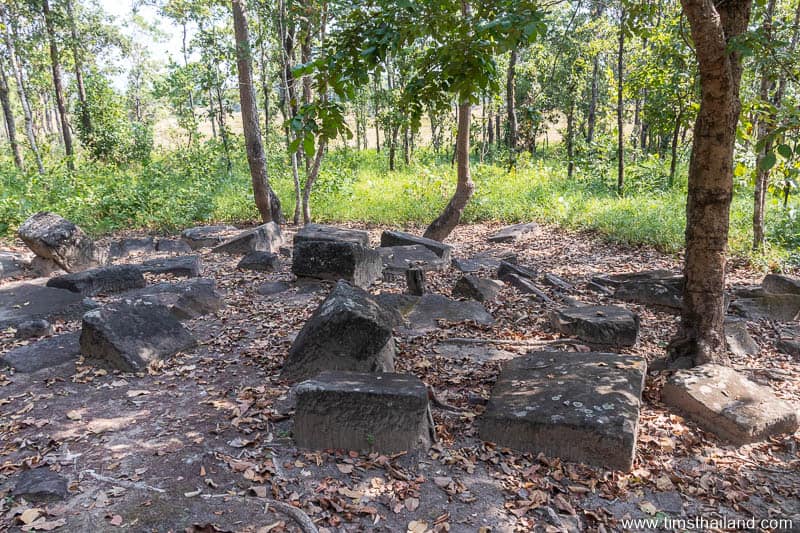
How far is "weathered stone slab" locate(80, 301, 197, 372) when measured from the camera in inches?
180

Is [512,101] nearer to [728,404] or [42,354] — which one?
[728,404]

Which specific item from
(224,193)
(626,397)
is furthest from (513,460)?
(224,193)

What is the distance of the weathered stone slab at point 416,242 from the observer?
846 cm

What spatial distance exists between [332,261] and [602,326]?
3378mm

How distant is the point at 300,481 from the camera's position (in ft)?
10.2

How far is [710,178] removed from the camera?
396 centimetres

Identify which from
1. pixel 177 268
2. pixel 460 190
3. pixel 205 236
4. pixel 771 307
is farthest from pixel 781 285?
pixel 205 236

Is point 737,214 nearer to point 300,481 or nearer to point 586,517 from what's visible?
point 586,517

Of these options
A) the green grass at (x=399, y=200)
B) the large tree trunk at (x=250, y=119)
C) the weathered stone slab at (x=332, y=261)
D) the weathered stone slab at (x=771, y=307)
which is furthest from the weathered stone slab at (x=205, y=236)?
the weathered stone slab at (x=771, y=307)

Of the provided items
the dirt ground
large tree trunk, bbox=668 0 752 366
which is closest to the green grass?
large tree trunk, bbox=668 0 752 366

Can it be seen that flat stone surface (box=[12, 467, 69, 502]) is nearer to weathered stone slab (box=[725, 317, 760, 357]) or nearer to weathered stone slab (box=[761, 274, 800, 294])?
weathered stone slab (box=[725, 317, 760, 357])

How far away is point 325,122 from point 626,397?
266cm

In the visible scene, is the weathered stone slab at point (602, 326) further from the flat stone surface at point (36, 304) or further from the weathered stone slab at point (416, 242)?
the flat stone surface at point (36, 304)

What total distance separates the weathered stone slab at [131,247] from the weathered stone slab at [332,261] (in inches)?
156
